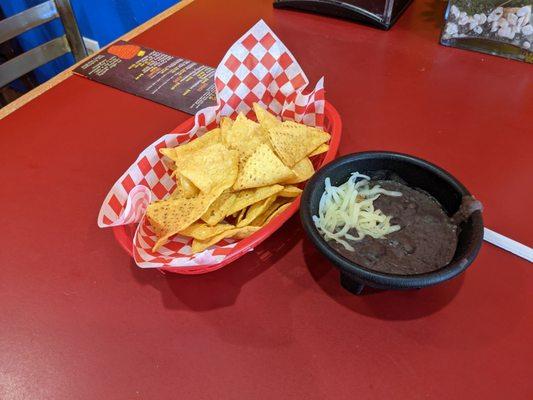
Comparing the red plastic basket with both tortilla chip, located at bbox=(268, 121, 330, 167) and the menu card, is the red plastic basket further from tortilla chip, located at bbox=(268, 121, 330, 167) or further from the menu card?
the menu card

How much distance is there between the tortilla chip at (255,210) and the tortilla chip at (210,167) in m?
0.06

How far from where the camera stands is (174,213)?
771 millimetres

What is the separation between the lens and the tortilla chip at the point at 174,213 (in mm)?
746

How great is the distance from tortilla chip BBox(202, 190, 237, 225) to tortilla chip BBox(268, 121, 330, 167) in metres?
0.12

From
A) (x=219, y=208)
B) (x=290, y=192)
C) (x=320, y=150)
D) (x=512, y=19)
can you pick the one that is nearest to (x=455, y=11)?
(x=512, y=19)

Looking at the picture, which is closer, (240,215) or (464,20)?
(240,215)

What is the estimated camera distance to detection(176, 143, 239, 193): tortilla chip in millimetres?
800

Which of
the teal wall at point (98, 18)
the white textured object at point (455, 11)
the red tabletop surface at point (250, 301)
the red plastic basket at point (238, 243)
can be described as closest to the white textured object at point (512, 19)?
the white textured object at point (455, 11)

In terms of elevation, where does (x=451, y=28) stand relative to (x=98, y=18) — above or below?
above

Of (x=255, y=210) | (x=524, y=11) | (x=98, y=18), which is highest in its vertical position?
(x=524, y=11)

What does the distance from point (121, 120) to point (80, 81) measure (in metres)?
0.27

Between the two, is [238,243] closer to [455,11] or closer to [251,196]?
[251,196]

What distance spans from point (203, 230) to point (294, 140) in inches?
10.1

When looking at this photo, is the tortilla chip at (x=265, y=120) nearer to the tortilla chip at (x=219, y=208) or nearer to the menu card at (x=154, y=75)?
the tortilla chip at (x=219, y=208)
